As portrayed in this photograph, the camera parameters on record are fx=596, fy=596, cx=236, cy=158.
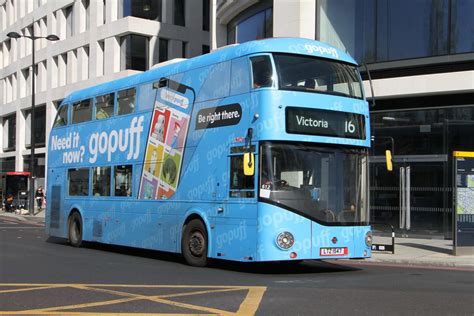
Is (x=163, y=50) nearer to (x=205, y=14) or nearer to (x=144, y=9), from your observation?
(x=144, y=9)

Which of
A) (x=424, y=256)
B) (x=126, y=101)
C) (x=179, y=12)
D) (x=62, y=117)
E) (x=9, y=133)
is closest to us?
(x=424, y=256)

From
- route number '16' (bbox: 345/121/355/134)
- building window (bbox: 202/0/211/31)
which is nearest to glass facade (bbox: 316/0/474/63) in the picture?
route number '16' (bbox: 345/121/355/134)

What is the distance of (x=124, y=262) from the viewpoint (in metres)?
13.7

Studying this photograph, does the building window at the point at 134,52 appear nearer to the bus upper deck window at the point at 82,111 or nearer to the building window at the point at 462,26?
the bus upper deck window at the point at 82,111

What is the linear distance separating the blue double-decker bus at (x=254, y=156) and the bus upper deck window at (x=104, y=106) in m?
1.50

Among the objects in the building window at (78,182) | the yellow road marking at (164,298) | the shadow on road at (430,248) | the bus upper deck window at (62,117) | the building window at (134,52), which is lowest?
the shadow on road at (430,248)

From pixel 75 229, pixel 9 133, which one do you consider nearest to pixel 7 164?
pixel 9 133

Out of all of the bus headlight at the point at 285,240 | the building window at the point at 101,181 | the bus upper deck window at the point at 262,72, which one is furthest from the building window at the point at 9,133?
the bus headlight at the point at 285,240

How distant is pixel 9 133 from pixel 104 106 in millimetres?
46170

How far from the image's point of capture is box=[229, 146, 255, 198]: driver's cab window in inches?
446

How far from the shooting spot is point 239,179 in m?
11.6

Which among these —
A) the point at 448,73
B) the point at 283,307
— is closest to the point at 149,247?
the point at 283,307

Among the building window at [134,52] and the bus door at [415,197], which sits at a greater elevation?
the building window at [134,52]

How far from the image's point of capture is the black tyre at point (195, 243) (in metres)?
12.5
